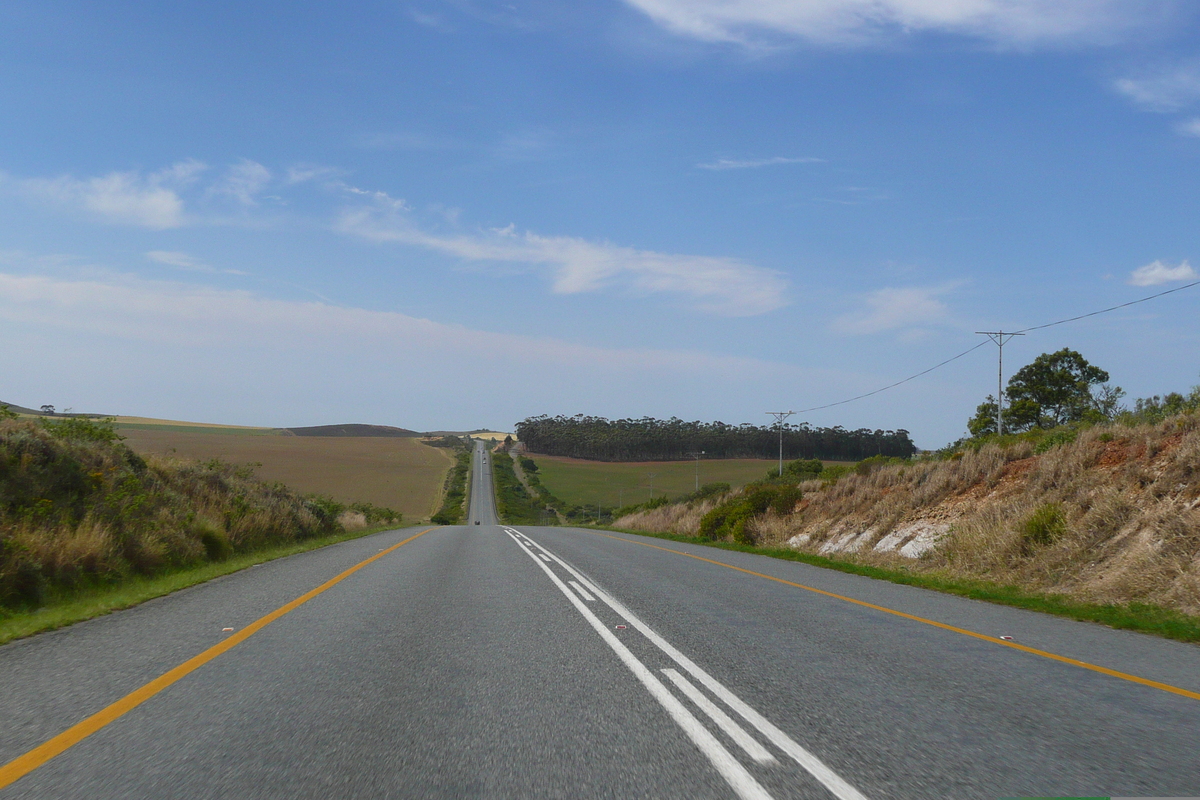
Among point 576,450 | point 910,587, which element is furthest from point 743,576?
point 576,450

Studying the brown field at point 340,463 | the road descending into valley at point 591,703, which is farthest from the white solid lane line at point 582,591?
the brown field at point 340,463

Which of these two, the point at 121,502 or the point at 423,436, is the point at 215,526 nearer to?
the point at 121,502

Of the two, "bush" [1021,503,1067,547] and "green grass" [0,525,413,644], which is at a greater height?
"bush" [1021,503,1067,547]

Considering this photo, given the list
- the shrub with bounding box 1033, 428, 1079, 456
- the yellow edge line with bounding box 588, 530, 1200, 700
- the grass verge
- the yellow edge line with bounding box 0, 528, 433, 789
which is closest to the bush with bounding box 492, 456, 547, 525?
the shrub with bounding box 1033, 428, 1079, 456

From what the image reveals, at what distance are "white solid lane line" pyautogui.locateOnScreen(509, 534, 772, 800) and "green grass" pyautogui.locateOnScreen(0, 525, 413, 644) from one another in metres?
5.70

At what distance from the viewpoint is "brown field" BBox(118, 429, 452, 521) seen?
73.9 metres

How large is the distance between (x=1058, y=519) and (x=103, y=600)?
1434 centimetres

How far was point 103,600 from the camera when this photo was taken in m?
9.95

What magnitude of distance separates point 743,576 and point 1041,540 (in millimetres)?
4964

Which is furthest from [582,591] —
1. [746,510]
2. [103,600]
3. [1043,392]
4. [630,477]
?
[630,477]

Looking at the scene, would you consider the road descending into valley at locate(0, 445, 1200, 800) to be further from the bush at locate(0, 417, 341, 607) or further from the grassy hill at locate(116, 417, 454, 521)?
the grassy hill at locate(116, 417, 454, 521)

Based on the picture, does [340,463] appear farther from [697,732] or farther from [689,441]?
[697,732]

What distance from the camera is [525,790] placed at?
3.73 m

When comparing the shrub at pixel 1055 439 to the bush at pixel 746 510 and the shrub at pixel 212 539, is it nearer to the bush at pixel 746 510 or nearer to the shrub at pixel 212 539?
the bush at pixel 746 510
